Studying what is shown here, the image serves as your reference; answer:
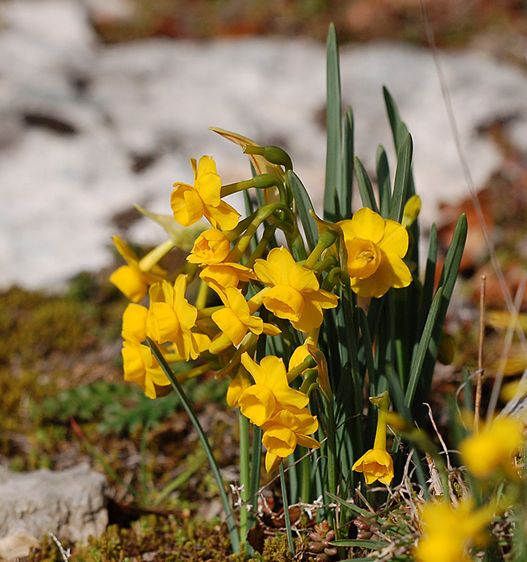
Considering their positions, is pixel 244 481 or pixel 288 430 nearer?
pixel 288 430

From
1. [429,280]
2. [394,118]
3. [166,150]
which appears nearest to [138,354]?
[429,280]

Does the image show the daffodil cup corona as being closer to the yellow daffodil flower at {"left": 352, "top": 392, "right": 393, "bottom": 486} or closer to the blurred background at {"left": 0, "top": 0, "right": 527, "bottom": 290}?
the yellow daffodil flower at {"left": 352, "top": 392, "right": 393, "bottom": 486}

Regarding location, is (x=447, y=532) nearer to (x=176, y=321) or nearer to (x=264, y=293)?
(x=264, y=293)

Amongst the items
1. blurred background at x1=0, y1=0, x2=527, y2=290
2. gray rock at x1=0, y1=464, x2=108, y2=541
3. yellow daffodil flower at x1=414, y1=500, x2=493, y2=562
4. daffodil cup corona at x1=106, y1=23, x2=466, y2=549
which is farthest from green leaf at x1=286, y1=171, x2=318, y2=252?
blurred background at x1=0, y1=0, x2=527, y2=290

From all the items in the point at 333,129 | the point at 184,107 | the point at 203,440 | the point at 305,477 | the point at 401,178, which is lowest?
the point at 305,477

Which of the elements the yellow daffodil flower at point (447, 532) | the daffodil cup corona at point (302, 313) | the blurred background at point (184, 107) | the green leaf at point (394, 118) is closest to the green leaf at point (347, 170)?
the daffodil cup corona at point (302, 313)

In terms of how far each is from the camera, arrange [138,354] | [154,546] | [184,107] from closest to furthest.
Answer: [138,354] < [154,546] < [184,107]
